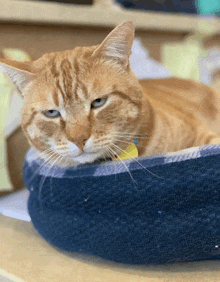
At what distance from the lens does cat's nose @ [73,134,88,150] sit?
792 millimetres

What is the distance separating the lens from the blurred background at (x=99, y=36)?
1.44 meters

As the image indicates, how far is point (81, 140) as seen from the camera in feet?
2.61

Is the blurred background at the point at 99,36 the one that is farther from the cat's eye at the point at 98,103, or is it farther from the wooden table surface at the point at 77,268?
the wooden table surface at the point at 77,268

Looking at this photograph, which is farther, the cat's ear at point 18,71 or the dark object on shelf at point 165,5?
the dark object on shelf at point 165,5

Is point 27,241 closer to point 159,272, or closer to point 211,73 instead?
point 159,272

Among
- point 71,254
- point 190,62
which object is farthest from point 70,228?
point 190,62

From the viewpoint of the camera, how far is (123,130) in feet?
2.94

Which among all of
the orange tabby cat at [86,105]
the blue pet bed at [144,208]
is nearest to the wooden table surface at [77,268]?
the blue pet bed at [144,208]

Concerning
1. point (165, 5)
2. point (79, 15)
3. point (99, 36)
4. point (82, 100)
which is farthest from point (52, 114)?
point (165, 5)

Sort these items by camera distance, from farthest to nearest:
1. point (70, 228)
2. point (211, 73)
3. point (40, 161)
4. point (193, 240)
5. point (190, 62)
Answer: point (211, 73) → point (190, 62) → point (40, 161) → point (70, 228) → point (193, 240)

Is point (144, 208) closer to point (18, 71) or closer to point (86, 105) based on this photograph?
point (86, 105)

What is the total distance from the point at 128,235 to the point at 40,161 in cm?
43

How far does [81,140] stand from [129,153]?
190 millimetres

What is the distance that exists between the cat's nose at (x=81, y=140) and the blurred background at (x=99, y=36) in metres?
0.40
